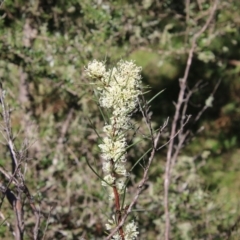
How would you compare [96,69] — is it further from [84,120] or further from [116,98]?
[84,120]

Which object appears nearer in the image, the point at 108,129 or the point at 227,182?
the point at 108,129

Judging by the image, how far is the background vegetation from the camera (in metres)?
3.78

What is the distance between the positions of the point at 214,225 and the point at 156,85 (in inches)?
87.9

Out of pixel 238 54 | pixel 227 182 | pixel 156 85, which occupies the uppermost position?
pixel 238 54

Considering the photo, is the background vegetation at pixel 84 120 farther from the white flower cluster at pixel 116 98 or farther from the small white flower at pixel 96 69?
the small white flower at pixel 96 69

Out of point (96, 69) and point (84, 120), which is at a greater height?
point (84, 120)

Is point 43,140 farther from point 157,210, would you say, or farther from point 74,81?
point 157,210

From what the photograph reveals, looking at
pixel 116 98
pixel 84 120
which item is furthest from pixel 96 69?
pixel 84 120

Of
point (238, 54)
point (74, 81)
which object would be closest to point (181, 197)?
point (74, 81)

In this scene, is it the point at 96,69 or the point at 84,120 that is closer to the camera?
the point at 96,69

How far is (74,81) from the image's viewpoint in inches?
153

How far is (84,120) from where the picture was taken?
4367mm

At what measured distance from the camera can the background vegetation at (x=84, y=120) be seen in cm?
378

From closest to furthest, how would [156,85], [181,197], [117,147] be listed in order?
[117,147] → [181,197] → [156,85]
